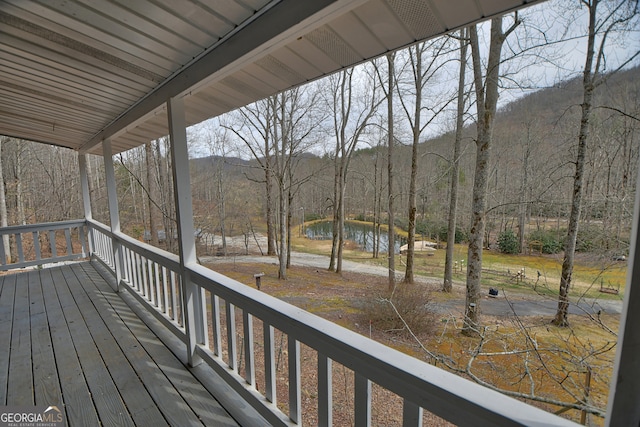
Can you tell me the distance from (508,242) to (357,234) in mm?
12557

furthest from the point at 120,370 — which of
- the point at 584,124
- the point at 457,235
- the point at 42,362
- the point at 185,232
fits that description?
the point at 457,235

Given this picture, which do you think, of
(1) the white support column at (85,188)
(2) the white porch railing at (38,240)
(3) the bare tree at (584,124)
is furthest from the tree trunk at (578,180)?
(2) the white porch railing at (38,240)

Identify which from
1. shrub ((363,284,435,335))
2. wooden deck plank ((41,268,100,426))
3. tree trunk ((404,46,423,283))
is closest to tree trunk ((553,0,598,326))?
shrub ((363,284,435,335))

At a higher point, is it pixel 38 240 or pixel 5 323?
pixel 38 240

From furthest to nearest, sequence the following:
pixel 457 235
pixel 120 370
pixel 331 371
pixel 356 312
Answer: pixel 457 235 < pixel 356 312 < pixel 120 370 < pixel 331 371

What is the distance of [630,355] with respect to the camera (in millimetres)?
605

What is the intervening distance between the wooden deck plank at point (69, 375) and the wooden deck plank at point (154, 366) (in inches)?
12.7

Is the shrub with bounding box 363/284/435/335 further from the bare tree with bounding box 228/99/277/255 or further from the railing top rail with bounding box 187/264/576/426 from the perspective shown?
the bare tree with bounding box 228/99/277/255

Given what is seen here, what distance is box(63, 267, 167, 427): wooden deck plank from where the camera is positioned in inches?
70.1

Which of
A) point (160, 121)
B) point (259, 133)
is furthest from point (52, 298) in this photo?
point (259, 133)

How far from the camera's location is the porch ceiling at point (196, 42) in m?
1.22

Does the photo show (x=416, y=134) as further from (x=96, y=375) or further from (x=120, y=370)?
(x=96, y=375)

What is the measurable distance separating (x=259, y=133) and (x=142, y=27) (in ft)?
36.9

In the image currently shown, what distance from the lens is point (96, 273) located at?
15.8 ft
